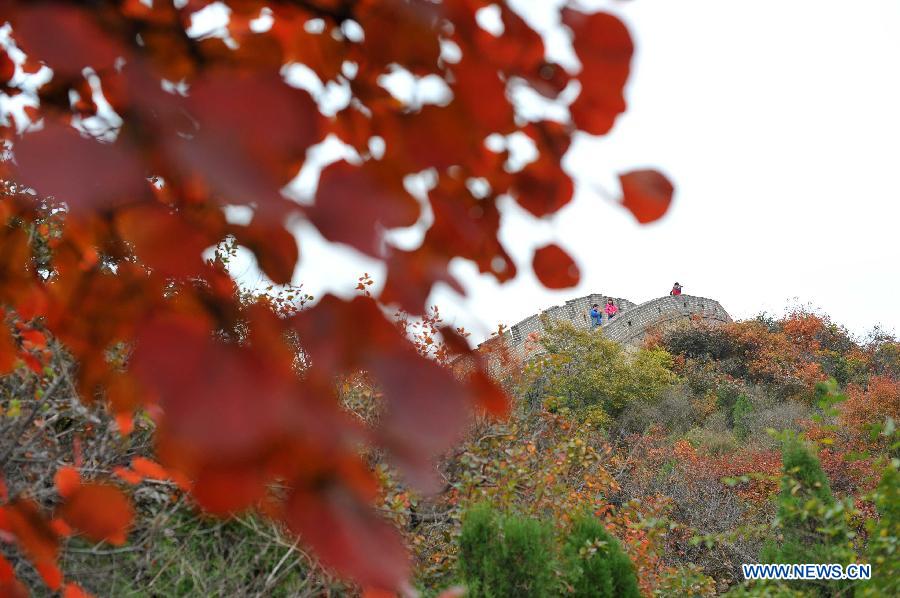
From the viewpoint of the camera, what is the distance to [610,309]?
2114 centimetres

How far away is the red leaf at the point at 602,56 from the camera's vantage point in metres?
0.60

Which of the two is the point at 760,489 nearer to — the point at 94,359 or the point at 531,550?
the point at 531,550

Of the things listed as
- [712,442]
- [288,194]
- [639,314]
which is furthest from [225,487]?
[639,314]

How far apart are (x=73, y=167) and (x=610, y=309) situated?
838 inches

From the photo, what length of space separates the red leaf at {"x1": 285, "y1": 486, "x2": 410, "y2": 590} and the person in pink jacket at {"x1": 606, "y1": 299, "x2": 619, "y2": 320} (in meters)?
20.6

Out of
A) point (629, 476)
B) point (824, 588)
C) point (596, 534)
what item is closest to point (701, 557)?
point (629, 476)

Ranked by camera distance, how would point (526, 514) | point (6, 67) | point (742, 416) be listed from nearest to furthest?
point (6, 67), point (526, 514), point (742, 416)

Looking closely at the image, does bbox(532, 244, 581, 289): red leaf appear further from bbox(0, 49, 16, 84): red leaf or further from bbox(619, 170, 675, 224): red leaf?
bbox(0, 49, 16, 84): red leaf

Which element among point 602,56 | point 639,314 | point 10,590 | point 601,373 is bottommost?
point 10,590

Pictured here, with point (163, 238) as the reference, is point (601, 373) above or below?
above

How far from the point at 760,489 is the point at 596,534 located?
6.72m

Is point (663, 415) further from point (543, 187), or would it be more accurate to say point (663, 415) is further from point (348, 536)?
point (348, 536)

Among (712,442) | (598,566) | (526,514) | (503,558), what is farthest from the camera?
(712,442)

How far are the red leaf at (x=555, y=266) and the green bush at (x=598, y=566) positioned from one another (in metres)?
3.74
